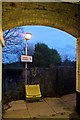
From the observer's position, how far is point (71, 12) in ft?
27.3

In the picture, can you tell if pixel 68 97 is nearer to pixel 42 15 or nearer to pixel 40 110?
pixel 40 110

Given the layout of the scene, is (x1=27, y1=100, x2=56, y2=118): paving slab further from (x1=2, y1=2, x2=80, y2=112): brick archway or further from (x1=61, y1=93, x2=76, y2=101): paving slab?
→ (x1=61, y1=93, x2=76, y2=101): paving slab

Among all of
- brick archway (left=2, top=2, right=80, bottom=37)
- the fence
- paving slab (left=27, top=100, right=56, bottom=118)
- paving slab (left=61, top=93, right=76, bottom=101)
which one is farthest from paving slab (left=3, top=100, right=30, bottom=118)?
brick archway (left=2, top=2, right=80, bottom=37)

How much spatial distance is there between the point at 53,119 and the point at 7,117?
1.30 meters

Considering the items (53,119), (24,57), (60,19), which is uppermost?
(60,19)

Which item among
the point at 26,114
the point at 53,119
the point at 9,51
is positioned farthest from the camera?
the point at 9,51

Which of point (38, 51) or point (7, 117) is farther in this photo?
point (38, 51)

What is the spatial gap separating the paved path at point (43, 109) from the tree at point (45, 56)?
11.0 ft

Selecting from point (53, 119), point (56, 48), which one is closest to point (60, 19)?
point (53, 119)

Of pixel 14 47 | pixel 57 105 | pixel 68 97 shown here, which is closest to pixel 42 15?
pixel 57 105

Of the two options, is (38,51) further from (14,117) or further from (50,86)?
(14,117)

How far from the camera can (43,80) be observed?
470 inches

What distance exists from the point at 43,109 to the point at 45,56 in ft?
19.0

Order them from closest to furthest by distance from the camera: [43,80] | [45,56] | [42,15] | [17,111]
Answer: [42,15] → [17,111] → [43,80] → [45,56]
